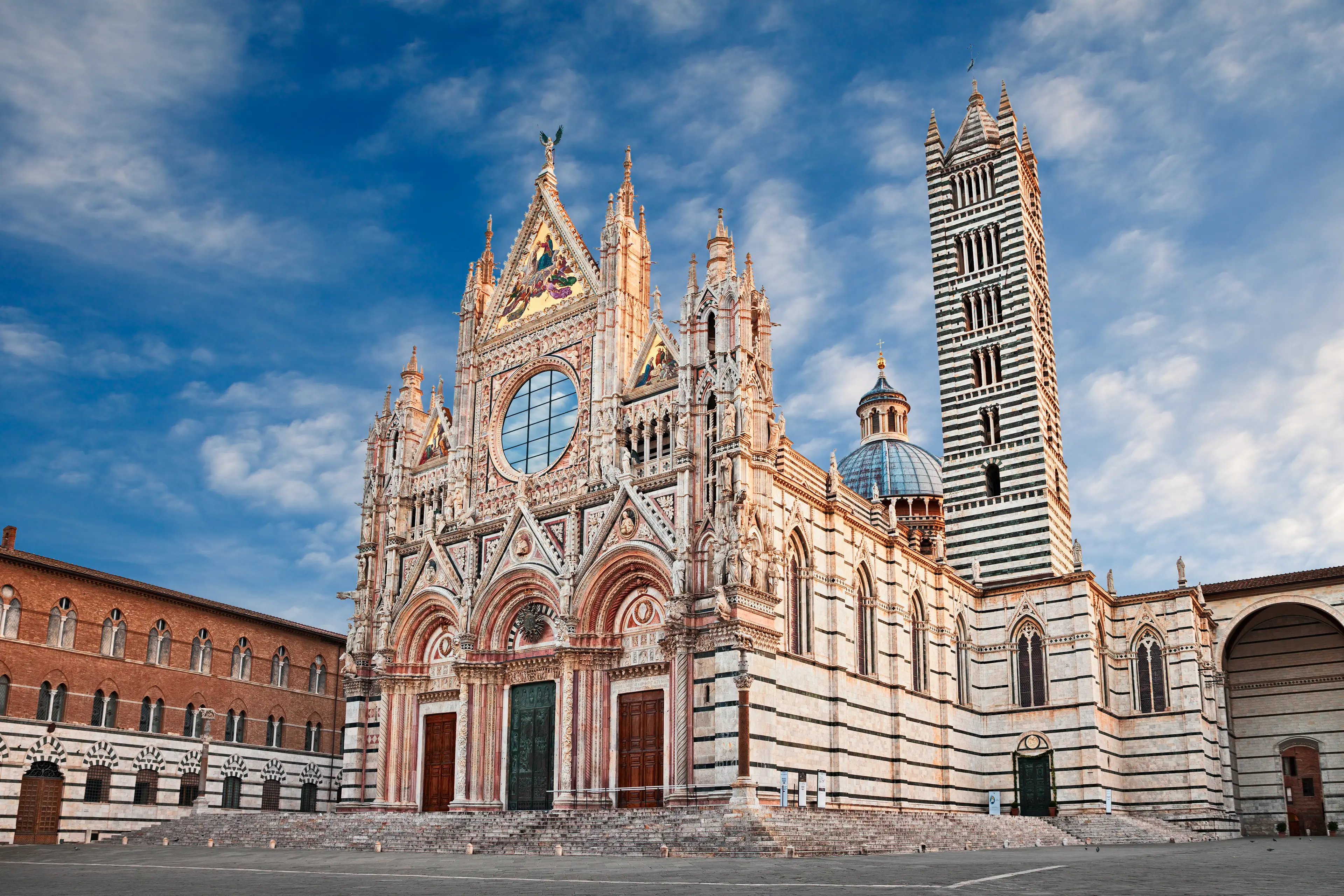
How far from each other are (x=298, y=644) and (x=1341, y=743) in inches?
1642

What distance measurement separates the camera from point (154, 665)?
1529 inches

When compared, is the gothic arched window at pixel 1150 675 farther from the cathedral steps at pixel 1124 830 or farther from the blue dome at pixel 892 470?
the blue dome at pixel 892 470

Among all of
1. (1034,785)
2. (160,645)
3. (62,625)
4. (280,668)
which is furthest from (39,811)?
(1034,785)

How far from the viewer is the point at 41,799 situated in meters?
34.9

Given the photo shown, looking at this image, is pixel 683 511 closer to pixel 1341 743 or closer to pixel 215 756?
pixel 215 756

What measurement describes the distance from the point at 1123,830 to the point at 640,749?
657 inches

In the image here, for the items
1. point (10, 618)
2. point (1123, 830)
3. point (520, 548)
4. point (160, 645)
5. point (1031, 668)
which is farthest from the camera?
point (1031, 668)

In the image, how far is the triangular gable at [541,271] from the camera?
36.9 m

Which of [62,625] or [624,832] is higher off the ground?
[62,625]

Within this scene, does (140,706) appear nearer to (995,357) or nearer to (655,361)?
(655,361)

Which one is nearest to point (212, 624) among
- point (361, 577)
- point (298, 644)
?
point (298, 644)

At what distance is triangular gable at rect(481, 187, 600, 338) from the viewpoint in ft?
121

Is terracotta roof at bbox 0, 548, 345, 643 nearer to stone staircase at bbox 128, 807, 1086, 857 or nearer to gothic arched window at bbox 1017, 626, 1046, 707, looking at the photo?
stone staircase at bbox 128, 807, 1086, 857

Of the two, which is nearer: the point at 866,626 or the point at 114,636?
the point at 866,626
